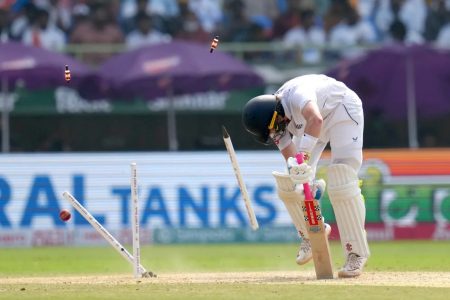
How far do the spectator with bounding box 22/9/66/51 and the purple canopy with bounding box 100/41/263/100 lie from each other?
152cm

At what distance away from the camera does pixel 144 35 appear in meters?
23.5

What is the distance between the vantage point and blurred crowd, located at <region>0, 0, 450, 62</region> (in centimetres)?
2303

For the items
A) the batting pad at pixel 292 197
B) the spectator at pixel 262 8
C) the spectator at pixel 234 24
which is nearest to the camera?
the batting pad at pixel 292 197

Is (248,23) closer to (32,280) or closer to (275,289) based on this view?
(32,280)

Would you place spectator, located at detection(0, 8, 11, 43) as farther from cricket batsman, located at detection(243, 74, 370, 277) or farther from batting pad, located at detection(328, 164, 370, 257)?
batting pad, located at detection(328, 164, 370, 257)

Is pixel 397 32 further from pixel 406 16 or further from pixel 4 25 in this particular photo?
pixel 4 25

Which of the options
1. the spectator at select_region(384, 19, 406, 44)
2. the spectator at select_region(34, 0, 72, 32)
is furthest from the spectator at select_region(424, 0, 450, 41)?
the spectator at select_region(34, 0, 72, 32)

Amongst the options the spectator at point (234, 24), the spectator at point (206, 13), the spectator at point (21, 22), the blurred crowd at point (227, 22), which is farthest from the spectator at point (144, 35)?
the spectator at point (21, 22)

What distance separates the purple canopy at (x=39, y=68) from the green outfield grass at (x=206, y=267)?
3.63 meters

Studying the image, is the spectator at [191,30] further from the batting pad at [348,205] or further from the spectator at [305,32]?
the batting pad at [348,205]

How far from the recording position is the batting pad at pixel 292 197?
11094 mm

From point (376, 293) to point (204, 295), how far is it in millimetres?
1265

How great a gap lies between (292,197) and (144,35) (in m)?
12.6

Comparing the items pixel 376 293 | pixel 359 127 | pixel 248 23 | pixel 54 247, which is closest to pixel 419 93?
pixel 248 23
